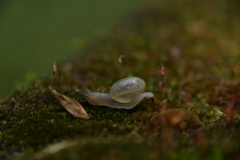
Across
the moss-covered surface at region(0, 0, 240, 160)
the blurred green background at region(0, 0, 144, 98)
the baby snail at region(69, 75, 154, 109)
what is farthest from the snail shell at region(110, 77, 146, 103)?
the blurred green background at region(0, 0, 144, 98)

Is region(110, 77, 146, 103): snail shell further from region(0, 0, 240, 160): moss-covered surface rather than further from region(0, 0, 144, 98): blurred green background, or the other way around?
region(0, 0, 144, 98): blurred green background

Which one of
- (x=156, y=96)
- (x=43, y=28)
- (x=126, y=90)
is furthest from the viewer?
(x=43, y=28)

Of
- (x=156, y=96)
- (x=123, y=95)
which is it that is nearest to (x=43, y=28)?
(x=156, y=96)

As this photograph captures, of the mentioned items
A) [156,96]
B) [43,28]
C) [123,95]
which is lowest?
[156,96]

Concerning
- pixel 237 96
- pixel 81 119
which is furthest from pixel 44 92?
pixel 237 96

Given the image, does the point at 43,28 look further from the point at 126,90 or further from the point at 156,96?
the point at 126,90

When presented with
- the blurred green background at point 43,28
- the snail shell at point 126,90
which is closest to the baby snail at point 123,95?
the snail shell at point 126,90

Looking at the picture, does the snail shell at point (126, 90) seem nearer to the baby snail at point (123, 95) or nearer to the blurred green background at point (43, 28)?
the baby snail at point (123, 95)
